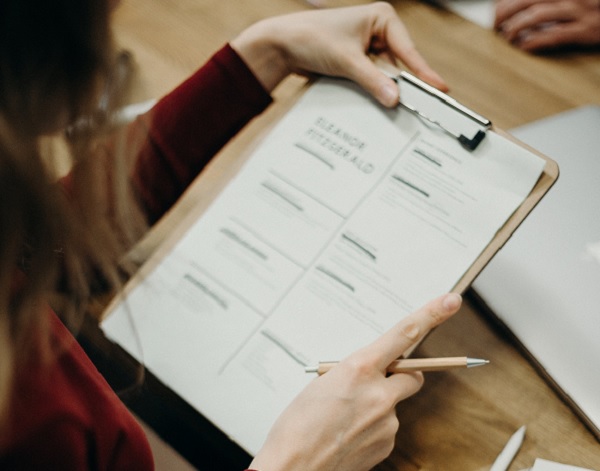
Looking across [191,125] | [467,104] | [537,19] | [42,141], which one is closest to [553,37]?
[537,19]

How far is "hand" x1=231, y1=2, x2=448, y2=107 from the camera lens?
0.63 metres

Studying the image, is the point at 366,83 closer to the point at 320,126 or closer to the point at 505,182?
the point at 320,126

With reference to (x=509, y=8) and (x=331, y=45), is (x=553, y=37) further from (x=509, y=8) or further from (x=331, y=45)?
(x=331, y=45)

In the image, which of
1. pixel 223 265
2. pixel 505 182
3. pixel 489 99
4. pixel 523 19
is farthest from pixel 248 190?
pixel 523 19

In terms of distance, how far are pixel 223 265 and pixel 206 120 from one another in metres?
0.21

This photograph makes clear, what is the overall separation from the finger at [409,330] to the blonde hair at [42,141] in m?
0.24

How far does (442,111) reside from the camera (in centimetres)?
57

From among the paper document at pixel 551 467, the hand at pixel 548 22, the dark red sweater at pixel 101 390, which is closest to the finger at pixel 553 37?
the hand at pixel 548 22

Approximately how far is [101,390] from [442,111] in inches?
15.7

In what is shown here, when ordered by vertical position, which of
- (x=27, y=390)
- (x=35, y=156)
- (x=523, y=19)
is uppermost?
(x=523, y=19)

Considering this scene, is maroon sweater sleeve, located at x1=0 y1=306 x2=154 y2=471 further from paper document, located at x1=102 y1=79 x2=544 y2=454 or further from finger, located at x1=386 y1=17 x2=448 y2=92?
finger, located at x1=386 y1=17 x2=448 y2=92

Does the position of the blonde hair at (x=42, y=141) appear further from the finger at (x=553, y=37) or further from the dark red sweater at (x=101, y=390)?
the finger at (x=553, y=37)

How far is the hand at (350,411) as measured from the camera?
0.47m

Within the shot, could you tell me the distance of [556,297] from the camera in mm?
558
